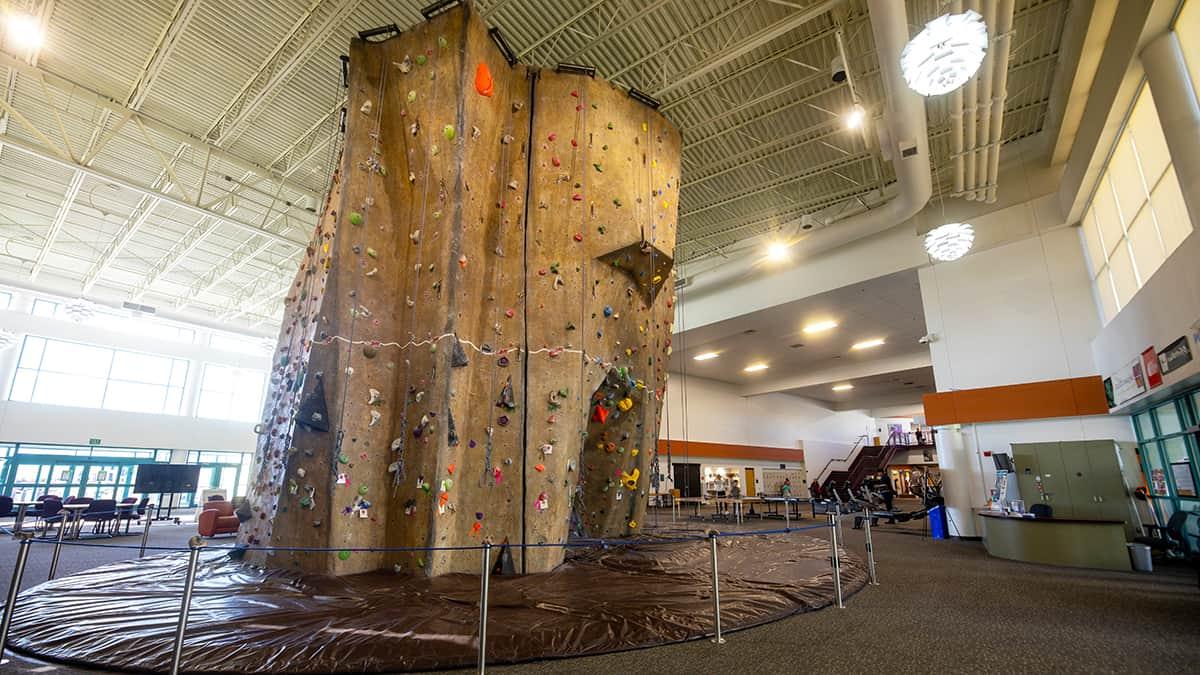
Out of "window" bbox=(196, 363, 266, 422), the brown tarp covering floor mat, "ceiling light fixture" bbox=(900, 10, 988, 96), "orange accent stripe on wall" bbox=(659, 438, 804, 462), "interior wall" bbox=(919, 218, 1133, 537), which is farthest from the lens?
"window" bbox=(196, 363, 266, 422)

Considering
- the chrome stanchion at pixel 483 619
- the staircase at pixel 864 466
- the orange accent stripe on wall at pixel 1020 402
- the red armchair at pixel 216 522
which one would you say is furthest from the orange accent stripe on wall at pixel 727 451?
the chrome stanchion at pixel 483 619

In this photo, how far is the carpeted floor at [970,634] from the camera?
10.5 ft

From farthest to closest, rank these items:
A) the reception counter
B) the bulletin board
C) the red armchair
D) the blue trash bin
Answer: the bulletin board, the blue trash bin, the red armchair, the reception counter

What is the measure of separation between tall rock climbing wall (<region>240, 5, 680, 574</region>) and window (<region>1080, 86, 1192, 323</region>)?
5.70 m

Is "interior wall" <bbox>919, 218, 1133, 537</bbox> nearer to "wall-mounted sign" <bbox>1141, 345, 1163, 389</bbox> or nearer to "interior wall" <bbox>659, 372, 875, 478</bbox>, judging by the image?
"wall-mounted sign" <bbox>1141, 345, 1163, 389</bbox>

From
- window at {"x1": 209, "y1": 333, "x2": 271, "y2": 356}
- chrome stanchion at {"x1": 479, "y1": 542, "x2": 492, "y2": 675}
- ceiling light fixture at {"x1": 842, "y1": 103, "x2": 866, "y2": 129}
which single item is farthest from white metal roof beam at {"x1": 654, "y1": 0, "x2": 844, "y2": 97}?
window at {"x1": 209, "y1": 333, "x2": 271, "y2": 356}

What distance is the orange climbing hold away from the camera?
623cm

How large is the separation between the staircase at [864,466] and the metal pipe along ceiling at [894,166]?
49.1 ft

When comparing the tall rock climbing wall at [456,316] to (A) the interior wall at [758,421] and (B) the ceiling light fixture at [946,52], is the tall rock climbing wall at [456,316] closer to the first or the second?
(B) the ceiling light fixture at [946,52]

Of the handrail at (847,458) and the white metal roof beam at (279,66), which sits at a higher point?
the white metal roof beam at (279,66)

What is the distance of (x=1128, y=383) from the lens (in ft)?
24.7

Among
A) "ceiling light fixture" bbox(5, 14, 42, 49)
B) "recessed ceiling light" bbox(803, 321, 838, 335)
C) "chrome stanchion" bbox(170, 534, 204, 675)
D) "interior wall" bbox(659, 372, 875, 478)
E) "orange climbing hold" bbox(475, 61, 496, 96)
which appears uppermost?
"ceiling light fixture" bbox(5, 14, 42, 49)

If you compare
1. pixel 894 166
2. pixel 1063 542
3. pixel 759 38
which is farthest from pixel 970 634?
pixel 894 166

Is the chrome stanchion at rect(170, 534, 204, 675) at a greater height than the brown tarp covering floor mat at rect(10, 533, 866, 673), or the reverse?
the chrome stanchion at rect(170, 534, 204, 675)
